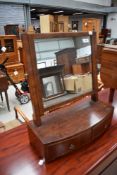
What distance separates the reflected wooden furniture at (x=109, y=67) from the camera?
1.07 meters

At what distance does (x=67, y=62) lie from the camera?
87 cm

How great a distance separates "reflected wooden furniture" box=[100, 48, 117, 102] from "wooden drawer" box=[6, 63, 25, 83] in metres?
3.57

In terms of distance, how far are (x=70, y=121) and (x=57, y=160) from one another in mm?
193

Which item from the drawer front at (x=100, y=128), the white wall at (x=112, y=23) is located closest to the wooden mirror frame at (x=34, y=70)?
the drawer front at (x=100, y=128)

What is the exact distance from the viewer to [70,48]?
2.87 ft

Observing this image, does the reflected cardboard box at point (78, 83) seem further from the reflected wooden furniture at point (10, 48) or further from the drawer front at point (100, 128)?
the reflected wooden furniture at point (10, 48)

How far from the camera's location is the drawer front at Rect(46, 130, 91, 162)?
71cm

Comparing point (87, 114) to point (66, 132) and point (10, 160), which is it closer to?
point (66, 132)

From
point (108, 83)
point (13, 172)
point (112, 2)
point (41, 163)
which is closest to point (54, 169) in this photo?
point (41, 163)

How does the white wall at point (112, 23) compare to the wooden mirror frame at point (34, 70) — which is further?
the white wall at point (112, 23)

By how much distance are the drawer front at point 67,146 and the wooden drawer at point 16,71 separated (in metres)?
3.88

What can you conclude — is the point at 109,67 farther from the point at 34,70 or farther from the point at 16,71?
the point at 16,71

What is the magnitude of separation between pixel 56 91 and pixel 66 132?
0.22m

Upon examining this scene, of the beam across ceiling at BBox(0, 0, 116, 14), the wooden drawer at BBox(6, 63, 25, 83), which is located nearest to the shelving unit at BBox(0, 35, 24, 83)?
the wooden drawer at BBox(6, 63, 25, 83)
